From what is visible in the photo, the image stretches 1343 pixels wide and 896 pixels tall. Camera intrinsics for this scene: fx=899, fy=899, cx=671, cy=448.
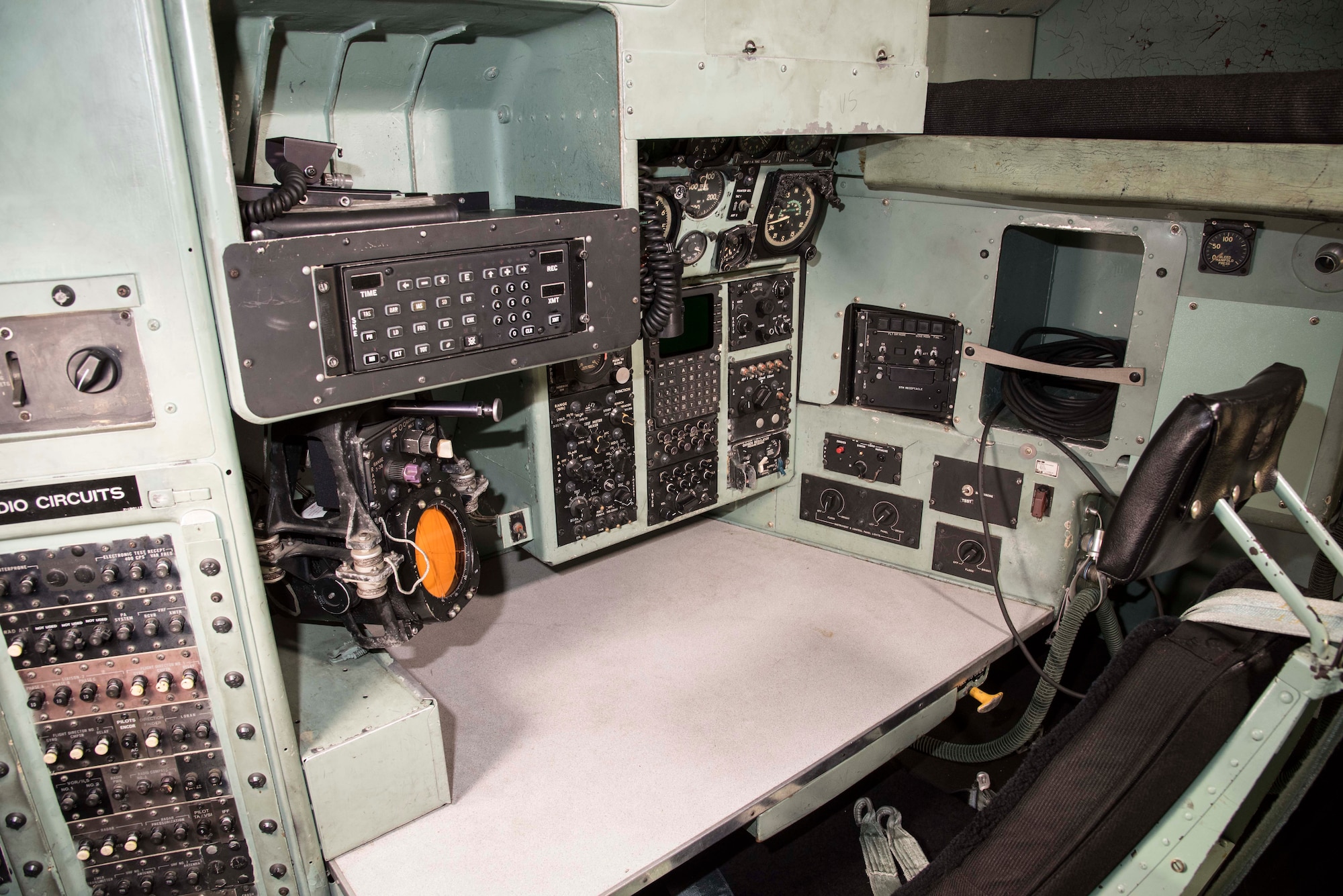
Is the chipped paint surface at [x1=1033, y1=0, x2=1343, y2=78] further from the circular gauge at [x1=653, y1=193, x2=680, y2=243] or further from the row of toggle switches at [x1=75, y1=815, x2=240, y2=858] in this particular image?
the row of toggle switches at [x1=75, y1=815, x2=240, y2=858]

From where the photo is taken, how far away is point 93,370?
3.80ft

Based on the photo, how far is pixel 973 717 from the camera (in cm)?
301

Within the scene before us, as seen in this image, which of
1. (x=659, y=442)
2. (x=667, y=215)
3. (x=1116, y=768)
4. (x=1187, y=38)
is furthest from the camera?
(x=1187, y=38)

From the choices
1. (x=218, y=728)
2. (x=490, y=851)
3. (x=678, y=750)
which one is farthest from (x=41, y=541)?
(x=678, y=750)

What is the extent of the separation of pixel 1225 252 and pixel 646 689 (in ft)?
5.00

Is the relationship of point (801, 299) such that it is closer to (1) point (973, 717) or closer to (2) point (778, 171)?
(2) point (778, 171)

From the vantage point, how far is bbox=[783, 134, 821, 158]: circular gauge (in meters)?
2.17

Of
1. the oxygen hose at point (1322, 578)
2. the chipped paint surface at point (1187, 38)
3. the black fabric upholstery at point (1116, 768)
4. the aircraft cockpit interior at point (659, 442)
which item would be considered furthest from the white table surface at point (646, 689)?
the chipped paint surface at point (1187, 38)

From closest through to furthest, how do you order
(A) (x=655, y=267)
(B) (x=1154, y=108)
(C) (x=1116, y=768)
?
1. (C) (x=1116, y=768)
2. (B) (x=1154, y=108)
3. (A) (x=655, y=267)

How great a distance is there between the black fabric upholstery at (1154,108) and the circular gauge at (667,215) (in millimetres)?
654

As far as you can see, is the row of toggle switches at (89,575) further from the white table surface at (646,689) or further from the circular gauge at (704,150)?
the circular gauge at (704,150)

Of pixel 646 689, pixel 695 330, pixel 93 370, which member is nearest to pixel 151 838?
pixel 93 370

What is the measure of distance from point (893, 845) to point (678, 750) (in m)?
0.92

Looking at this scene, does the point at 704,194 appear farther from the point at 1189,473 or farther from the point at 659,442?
the point at 1189,473
